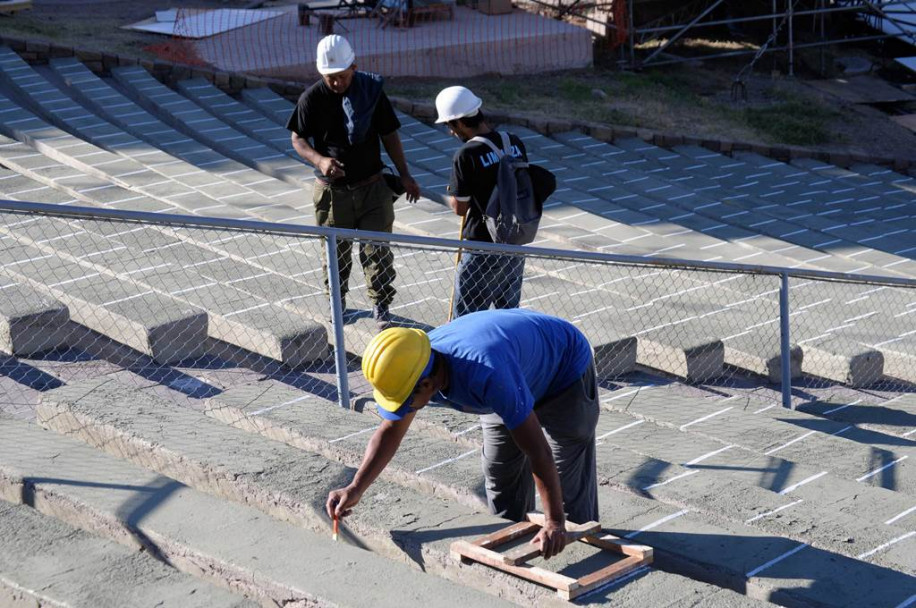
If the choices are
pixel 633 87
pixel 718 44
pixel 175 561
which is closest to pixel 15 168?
pixel 175 561

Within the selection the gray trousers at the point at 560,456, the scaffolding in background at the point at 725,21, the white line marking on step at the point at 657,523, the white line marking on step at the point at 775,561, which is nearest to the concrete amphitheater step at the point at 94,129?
the gray trousers at the point at 560,456

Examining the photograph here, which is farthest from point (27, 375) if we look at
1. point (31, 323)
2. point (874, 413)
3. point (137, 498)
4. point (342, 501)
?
point (874, 413)

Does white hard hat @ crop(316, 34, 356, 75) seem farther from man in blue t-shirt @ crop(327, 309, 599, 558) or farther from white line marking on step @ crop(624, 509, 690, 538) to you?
white line marking on step @ crop(624, 509, 690, 538)

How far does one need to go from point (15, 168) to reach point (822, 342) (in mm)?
6043

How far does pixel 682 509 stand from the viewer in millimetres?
4473

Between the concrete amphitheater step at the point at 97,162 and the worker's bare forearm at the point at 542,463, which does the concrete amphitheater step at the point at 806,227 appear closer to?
the concrete amphitheater step at the point at 97,162

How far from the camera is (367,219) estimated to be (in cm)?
657

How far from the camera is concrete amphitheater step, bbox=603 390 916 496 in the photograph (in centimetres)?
527

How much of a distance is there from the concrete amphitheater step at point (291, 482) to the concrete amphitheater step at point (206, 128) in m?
4.91

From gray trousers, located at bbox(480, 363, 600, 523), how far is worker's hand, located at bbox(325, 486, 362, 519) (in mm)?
580

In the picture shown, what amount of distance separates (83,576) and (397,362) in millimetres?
1316

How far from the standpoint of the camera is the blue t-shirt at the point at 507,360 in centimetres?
356

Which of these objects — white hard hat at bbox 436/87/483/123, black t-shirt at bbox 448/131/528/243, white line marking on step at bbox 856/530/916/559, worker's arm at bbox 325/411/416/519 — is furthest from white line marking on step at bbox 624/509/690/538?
white hard hat at bbox 436/87/483/123

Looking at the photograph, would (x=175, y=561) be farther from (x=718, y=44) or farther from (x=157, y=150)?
(x=718, y=44)
